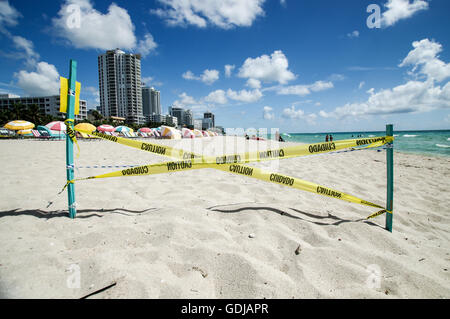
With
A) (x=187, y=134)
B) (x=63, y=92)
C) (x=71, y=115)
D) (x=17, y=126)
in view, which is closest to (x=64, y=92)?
(x=63, y=92)

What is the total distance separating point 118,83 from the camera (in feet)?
398

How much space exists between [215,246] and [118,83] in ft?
478

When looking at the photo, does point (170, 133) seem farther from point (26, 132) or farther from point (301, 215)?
point (301, 215)

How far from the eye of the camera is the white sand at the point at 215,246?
1.69m

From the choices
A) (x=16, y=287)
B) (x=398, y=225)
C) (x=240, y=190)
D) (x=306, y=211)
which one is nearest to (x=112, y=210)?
(x=16, y=287)

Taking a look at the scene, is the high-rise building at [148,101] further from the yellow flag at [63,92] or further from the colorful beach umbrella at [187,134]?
the yellow flag at [63,92]

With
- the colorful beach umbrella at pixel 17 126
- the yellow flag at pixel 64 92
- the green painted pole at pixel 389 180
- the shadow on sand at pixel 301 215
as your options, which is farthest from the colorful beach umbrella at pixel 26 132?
the green painted pole at pixel 389 180

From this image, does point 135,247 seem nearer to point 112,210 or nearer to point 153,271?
point 153,271

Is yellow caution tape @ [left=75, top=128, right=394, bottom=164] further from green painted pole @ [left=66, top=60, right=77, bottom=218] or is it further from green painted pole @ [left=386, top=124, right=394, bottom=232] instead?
green painted pole @ [left=66, top=60, right=77, bottom=218]

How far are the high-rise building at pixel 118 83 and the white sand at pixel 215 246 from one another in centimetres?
13579

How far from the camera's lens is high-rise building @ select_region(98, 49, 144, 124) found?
12069cm

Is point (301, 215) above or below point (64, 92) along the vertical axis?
below

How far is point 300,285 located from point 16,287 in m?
2.38
